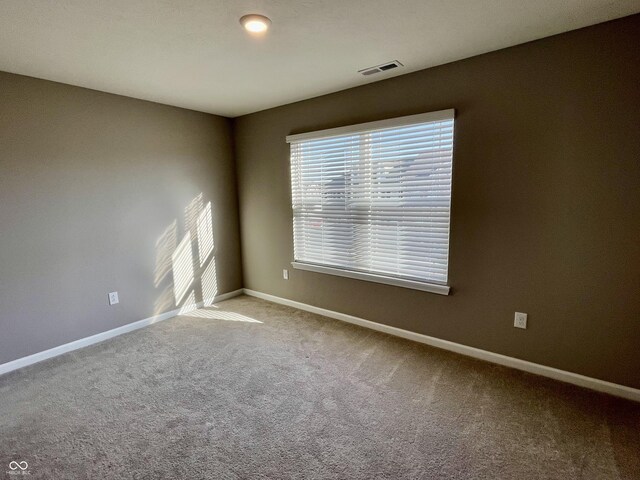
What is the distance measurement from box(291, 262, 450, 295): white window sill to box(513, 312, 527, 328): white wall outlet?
516mm

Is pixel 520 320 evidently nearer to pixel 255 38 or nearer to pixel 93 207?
pixel 255 38

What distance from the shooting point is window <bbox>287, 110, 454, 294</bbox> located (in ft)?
8.68

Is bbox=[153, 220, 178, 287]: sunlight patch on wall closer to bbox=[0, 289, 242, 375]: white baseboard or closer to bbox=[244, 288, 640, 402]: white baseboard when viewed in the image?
bbox=[0, 289, 242, 375]: white baseboard

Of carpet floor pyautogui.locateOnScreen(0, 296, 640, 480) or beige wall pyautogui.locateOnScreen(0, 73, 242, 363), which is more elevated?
beige wall pyautogui.locateOnScreen(0, 73, 242, 363)

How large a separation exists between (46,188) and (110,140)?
703 mm

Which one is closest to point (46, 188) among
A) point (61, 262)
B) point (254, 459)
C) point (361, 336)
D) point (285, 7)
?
point (61, 262)

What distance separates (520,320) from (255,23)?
2707mm

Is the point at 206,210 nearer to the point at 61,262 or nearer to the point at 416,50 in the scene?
the point at 61,262

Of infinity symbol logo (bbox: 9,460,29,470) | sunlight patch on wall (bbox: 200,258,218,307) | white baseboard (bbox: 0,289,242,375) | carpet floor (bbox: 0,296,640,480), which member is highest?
sunlight patch on wall (bbox: 200,258,218,307)

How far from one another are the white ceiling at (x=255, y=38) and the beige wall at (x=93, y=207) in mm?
371

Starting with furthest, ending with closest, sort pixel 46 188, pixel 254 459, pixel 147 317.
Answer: pixel 147 317
pixel 46 188
pixel 254 459

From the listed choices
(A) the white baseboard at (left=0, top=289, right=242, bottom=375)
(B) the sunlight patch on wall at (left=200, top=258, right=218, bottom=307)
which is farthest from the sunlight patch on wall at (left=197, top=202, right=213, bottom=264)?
(A) the white baseboard at (left=0, top=289, right=242, bottom=375)

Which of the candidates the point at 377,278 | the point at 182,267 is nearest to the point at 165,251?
the point at 182,267

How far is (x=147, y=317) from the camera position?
11.3 feet
